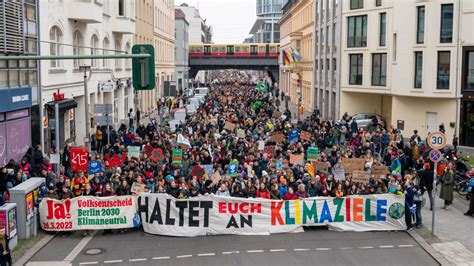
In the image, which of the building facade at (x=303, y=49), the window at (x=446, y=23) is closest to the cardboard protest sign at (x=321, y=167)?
the window at (x=446, y=23)

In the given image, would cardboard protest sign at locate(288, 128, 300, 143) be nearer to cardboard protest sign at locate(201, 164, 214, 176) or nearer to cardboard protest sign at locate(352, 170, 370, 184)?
cardboard protest sign at locate(201, 164, 214, 176)

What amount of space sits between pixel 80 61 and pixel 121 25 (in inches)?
379

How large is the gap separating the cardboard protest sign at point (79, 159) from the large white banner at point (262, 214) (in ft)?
15.4

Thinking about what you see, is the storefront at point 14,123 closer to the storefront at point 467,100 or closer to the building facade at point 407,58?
the building facade at point 407,58

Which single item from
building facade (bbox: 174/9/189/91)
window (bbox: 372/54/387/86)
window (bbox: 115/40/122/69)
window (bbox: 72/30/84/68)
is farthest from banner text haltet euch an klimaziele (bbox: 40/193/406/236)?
building facade (bbox: 174/9/189/91)

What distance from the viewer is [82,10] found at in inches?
1252

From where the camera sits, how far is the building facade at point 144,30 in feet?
171

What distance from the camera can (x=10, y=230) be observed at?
47.4 ft

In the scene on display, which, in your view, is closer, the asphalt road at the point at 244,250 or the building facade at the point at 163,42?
the asphalt road at the point at 244,250

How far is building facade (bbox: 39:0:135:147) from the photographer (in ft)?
91.8

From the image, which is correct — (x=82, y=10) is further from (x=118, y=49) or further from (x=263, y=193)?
(x=263, y=193)

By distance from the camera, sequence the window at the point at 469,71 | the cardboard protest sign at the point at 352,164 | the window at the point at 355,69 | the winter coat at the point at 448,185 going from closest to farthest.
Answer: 1. the winter coat at the point at 448,185
2. the cardboard protest sign at the point at 352,164
3. the window at the point at 469,71
4. the window at the point at 355,69

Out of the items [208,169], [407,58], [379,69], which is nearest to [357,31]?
[379,69]

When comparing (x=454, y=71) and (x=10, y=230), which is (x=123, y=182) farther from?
(x=454, y=71)
